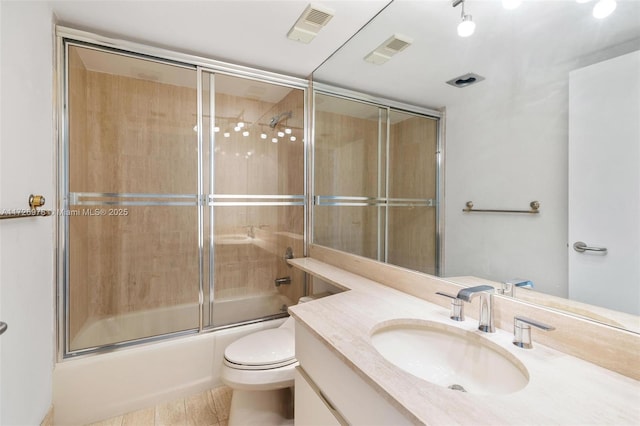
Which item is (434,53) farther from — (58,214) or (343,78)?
(58,214)

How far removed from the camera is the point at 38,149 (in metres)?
1.41

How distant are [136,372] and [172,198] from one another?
113 cm

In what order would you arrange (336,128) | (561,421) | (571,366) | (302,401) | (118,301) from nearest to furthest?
1. (561,421)
2. (571,366)
3. (302,401)
4. (118,301)
5. (336,128)

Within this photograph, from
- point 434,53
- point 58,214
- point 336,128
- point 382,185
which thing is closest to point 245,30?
point 336,128

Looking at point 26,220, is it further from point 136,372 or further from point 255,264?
point 255,264

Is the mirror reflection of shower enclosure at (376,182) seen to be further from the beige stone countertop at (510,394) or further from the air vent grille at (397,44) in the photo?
the beige stone countertop at (510,394)

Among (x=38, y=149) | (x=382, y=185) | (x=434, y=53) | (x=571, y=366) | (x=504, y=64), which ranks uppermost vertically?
(x=434, y=53)

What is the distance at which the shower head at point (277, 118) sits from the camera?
2334 millimetres

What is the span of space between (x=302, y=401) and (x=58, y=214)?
1700 mm

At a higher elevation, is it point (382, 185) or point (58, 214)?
point (382, 185)

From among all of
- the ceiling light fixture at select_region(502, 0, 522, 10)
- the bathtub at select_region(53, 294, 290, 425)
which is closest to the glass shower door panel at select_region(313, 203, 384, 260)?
the bathtub at select_region(53, 294, 290, 425)

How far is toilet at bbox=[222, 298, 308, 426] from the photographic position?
1455 mm

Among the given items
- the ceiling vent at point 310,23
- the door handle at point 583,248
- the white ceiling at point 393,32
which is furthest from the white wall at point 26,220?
the door handle at point 583,248

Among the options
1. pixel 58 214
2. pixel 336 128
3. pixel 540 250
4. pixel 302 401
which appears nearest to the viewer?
pixel 540 250
